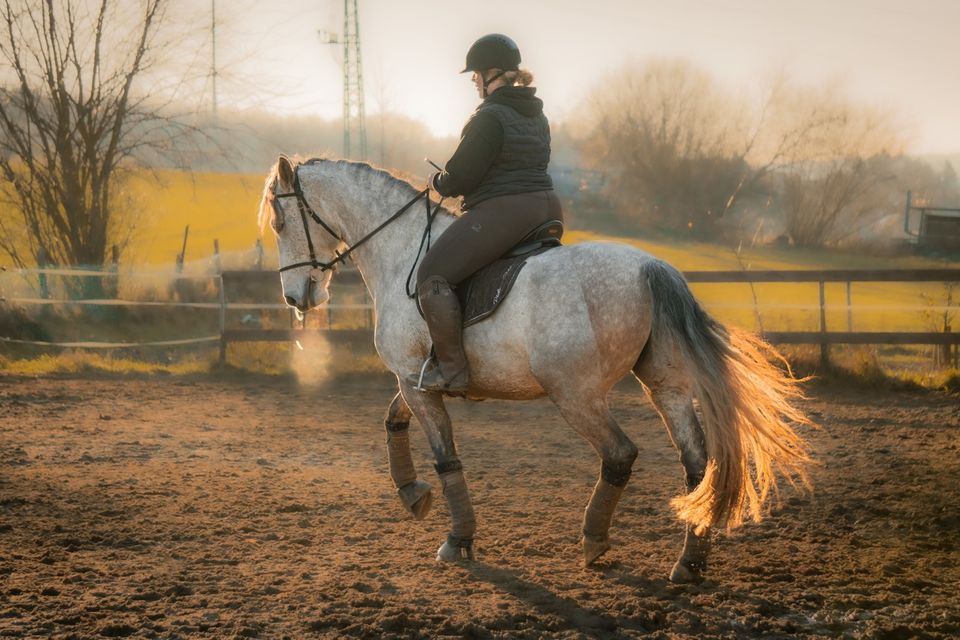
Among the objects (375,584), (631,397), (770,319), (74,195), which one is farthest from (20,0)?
(375,584)

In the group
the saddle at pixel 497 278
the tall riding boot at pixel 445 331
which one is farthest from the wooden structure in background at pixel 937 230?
the tall riding boot at pixel 445 331

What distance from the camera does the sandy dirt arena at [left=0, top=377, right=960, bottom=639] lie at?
3.91 meters

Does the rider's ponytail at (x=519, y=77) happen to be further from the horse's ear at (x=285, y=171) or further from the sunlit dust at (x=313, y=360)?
the sunlit dust at (x=313, y=360)

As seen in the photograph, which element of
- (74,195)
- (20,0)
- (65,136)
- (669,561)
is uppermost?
(20,0)

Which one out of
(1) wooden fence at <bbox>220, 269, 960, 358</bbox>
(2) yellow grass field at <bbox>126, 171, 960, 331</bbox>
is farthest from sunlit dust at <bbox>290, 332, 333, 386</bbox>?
(2) yellow grass field at <bbox>126, 171, 960, 331</bbox>

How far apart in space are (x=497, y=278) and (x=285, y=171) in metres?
1.61

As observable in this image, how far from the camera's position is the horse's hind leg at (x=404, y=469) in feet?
17.4

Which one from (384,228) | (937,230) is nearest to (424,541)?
(384,228)

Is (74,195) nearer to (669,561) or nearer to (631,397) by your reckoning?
(631,397)

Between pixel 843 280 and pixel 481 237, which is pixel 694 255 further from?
pixel 481 237

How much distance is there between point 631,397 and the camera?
11.1m

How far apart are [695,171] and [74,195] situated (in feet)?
73.9

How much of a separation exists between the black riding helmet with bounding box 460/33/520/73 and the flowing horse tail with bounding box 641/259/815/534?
1.34 m

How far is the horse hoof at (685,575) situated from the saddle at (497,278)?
159 cm
